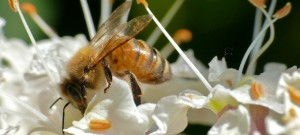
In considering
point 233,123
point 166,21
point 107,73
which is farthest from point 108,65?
point 166,21

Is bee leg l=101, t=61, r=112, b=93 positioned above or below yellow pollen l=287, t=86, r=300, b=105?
above

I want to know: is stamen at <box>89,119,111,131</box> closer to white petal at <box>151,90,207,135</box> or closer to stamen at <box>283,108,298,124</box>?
white petal at <box>151,90,207,135</box>

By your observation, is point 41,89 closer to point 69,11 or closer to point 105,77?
point 105,77

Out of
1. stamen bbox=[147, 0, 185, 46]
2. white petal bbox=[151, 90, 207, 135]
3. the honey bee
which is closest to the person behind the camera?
white petal bbox=[151, 90, 207, 135]

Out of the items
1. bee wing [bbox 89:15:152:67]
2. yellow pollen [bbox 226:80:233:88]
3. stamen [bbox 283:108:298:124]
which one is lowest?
stamen [bbox 283:108:298:124]

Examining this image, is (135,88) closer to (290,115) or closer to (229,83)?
(229,83)

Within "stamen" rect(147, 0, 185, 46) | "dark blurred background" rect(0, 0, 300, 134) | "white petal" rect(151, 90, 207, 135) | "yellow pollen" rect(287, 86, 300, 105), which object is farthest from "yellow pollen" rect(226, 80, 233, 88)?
"dark blurred background" rect(0, 0, 300, 134)

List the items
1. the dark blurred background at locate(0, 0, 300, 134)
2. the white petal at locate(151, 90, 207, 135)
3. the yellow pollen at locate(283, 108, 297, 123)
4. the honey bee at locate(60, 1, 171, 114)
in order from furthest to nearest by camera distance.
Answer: the dark blurred background at locate(0, 0, 300, 134), the honey bee at locate(60, 1, 171, 114), the white petal at locate(151, 90, 207, 135), the yellow pollen at locate(283, 108, 297, 123)

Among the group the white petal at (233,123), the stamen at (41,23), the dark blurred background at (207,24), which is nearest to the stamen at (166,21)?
the dark blurred background at (207,24)
